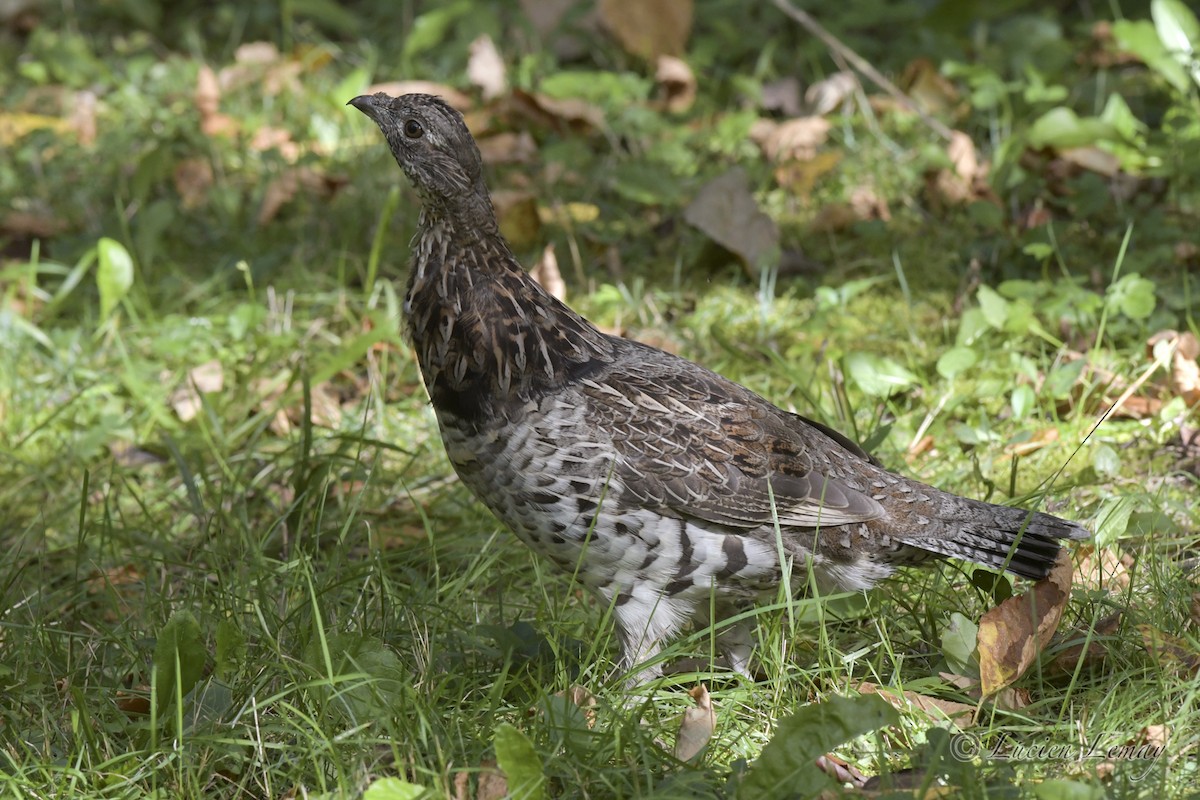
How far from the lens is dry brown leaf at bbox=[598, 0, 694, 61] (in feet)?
24.5

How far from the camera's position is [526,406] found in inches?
146

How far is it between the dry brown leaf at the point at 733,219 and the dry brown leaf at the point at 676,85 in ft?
4.77

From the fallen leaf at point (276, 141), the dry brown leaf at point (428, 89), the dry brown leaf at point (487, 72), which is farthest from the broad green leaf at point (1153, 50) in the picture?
the fallen leaf at point (276, 141)

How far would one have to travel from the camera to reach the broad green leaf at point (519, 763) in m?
2.91

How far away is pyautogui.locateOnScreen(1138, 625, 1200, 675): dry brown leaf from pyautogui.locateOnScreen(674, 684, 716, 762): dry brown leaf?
108 centimetres

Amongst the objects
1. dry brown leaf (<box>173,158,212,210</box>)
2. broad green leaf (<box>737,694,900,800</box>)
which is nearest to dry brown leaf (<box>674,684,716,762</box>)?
broad green leaf (<box>737,694,900,800</box>)

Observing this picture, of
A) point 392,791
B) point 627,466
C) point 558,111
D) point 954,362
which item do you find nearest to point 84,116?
point 558,111

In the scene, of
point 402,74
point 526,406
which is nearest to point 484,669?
point 526,406

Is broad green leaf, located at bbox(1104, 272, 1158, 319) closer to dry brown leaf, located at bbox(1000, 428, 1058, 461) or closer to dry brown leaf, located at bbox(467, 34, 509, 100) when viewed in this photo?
dry brown leaf, located at bbox(1000, 428, 1058, 461)

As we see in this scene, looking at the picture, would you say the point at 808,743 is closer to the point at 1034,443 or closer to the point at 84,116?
the point at 1034,443

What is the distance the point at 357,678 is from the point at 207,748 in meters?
0.37

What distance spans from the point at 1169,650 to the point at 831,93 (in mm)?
4141

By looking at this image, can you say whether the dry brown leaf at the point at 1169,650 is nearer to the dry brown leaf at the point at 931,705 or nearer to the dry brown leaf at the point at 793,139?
the dry brown leaf at the point at 931,705

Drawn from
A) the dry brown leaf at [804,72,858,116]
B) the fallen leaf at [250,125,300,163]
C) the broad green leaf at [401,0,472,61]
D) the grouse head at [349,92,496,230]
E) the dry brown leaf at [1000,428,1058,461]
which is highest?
the grouse head at [349,92,496,230]
